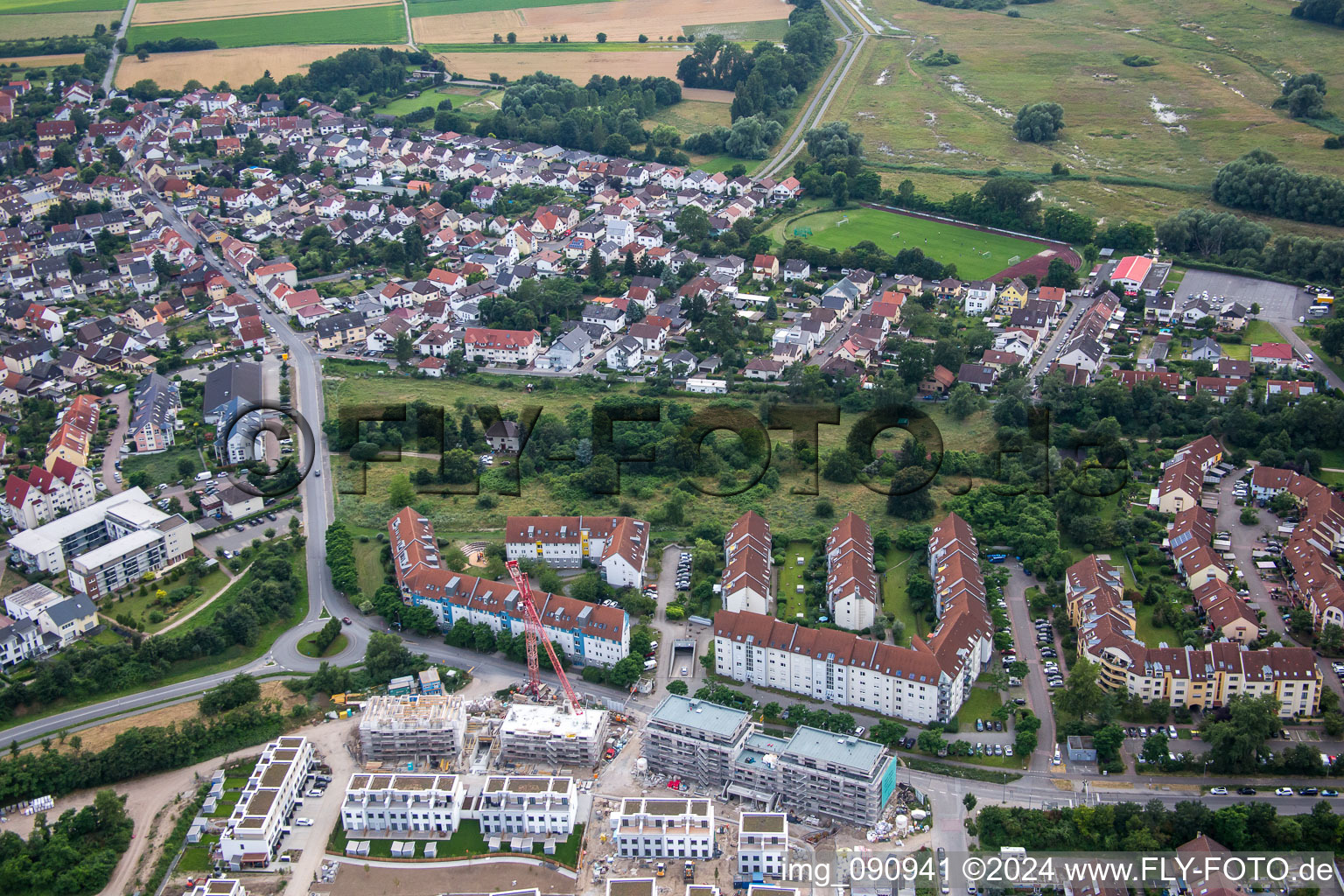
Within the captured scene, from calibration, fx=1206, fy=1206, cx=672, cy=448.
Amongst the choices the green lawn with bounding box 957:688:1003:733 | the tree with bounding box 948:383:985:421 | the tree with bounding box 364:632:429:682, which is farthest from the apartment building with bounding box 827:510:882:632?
the tree with bounding box 364:632:429:682

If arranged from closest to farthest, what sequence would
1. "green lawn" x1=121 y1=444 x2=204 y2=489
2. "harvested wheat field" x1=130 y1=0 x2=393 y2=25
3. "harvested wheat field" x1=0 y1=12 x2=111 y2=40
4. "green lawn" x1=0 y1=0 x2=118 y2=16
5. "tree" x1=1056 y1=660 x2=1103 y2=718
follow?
1. "tree" x1=1056 y1=660 x2=1103 y2=718
2. "green lawn" x1=121 y1=444 x2=204 y2=489
3. "harvested wheat field" x1=0 y1=12 x2=111 y2=40
4. "harvested wheat field" x1=130 y1=0 x2=393 y2=25
5. "green lawn" x1=0 y1=0 x2=118 y2=16

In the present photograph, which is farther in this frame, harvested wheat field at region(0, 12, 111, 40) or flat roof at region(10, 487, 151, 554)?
harvested wheat field at region(0, 12, 111, 40)

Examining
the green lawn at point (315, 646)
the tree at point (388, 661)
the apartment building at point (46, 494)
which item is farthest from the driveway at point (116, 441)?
the tree at point (388, 661)

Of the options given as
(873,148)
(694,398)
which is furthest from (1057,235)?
(694,398)

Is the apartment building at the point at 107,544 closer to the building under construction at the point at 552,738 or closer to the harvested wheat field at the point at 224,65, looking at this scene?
the building under construction at the point at 552,738

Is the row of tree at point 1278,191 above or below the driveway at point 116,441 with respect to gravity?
above

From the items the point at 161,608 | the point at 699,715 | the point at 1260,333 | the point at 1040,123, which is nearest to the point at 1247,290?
the point at 1260,333

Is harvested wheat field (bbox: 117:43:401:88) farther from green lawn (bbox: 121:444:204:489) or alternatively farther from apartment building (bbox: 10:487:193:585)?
apartment building (bbox: 10:487:193:585)
